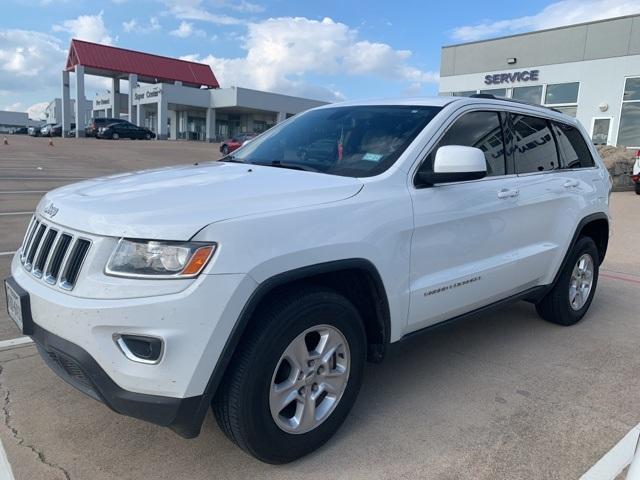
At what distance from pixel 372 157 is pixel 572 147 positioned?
2.48 metres

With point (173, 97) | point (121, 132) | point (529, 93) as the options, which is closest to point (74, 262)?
point (529, 93)

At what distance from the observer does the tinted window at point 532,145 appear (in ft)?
13.1

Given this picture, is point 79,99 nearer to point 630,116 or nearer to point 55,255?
point 630,116

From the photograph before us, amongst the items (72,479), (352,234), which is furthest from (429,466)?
(72,479)

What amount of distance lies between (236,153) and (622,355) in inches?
133

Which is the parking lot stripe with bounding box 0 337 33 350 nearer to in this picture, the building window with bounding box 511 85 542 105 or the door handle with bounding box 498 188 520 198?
the door handle with bounding box 498 188 520 198

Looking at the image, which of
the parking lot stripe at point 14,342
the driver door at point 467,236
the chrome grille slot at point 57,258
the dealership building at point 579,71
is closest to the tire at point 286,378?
the driver door at point 467,236

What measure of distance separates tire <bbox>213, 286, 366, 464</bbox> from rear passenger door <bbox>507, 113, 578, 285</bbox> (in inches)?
70.7

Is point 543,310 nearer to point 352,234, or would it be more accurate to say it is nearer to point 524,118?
point 524,118

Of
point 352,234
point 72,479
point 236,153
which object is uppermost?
point 236,153

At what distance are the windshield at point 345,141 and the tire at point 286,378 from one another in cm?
85

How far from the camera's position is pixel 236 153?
13.1 ft

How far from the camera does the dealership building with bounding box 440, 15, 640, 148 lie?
76.7ft

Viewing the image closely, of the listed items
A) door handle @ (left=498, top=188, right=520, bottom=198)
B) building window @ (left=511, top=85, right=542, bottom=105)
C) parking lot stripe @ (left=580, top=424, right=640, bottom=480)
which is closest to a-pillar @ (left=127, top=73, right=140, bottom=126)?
building window @ (left=511, top=85, right=542, bottom=105)
